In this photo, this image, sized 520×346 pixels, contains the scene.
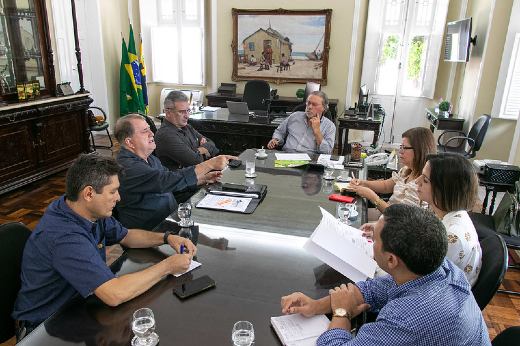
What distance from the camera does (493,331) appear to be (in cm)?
229

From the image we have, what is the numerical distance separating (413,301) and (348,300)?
0.84 ft

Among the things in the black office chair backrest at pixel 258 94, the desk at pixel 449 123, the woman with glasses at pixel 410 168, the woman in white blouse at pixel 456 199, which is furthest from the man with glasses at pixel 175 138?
the desk at pixel 449 123

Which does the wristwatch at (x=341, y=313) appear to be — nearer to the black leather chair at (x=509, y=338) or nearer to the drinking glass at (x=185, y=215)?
the black leather chair at (x=509, y=338)

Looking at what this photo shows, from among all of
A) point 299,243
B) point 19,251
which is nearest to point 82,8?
point 19,251

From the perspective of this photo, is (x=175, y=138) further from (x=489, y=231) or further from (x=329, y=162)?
(x=489, y=231)

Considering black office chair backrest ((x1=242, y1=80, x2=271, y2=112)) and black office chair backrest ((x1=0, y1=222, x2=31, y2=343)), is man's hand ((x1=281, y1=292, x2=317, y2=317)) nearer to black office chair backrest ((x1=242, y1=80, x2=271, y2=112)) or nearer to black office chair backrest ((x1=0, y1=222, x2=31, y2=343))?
black office chair backrest ((x1=0, y1=222, x2=31, y2=343))

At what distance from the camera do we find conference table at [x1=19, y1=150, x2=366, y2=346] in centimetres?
114

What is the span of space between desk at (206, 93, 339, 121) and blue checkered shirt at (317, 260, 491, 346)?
557 cm

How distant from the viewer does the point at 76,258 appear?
52.1 inches

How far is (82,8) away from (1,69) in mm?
2685

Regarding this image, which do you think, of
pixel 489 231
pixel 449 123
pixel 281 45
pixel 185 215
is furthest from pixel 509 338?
pixel 281 45

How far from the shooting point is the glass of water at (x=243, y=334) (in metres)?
1.09

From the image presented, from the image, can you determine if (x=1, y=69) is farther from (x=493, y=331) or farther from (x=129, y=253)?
(x=493, y=331)

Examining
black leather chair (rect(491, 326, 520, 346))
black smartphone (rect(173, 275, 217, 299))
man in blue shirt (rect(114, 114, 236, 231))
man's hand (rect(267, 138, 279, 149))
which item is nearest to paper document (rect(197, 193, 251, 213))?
Answer: man in blue shirt (rect(114, 114, 236, 231))
